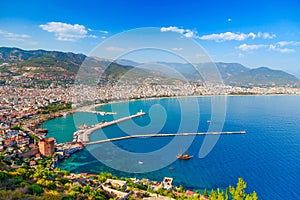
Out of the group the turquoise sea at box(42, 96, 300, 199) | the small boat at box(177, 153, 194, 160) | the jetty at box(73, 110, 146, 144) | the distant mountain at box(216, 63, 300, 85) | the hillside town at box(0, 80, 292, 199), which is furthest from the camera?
the distant mountain at box(216, 63, 300, 85)

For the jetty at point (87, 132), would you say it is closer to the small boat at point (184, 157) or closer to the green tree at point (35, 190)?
the small boat at point (184, 157)

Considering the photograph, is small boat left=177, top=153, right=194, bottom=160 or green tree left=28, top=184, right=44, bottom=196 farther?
small boat left=177, top=153, right=194, bottom=160

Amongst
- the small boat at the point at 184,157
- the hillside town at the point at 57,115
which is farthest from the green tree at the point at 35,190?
the small boat at the point at 184,157

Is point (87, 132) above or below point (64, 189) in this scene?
below

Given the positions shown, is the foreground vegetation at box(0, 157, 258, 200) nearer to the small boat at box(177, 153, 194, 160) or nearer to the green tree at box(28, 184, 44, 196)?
the green tree at box(28, 184, 44, 196)

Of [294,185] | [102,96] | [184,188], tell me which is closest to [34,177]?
[184,188]

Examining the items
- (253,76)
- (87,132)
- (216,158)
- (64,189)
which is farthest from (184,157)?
(253,76)

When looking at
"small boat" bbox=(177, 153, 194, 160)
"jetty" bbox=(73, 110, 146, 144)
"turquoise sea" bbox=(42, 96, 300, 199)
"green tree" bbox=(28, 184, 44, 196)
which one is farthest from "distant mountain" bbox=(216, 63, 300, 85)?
"green tree" bbox=(28, 184, 44, 196)

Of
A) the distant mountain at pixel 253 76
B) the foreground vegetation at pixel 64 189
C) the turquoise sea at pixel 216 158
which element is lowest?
the turquoise sea at pixel 216 158

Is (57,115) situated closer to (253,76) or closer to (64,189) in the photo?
(64,189)

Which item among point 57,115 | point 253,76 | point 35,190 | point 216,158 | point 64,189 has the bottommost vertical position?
point 216,158

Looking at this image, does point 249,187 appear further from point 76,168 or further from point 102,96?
point 102,96
